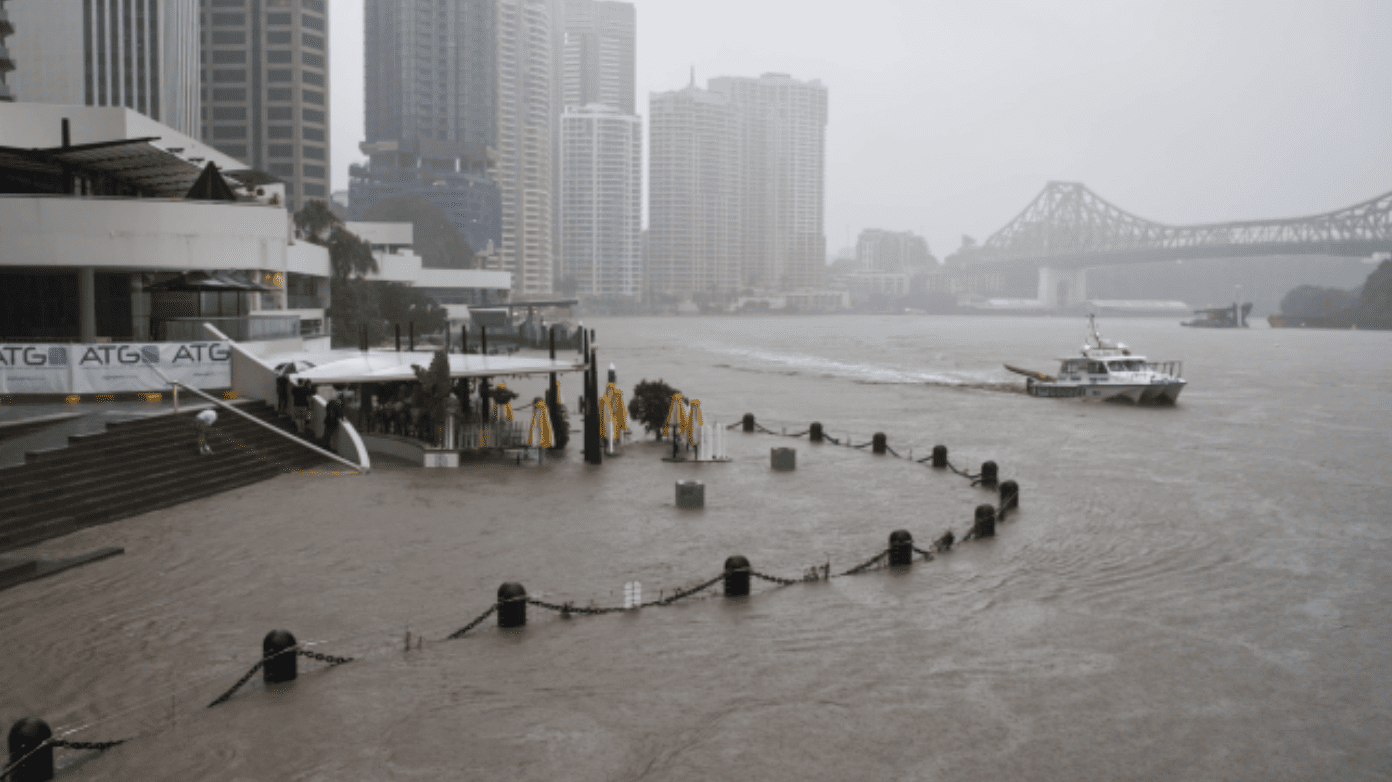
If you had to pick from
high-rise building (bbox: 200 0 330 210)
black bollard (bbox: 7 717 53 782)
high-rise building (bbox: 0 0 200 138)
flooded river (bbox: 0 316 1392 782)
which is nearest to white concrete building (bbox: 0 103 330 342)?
flooded river (bbox: 0 316 1392 782)

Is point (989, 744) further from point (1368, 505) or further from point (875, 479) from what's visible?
point (1368, 505)

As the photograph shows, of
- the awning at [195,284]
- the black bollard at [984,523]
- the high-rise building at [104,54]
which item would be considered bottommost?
the black bollard at [984,523]

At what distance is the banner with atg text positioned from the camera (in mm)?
24234

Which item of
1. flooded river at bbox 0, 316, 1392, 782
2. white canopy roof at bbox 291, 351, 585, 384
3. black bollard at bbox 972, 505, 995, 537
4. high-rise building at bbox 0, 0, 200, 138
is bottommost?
flooded river at bbox 0, 316, 1392, 782

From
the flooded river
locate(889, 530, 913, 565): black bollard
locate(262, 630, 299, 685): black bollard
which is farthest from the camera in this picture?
locate(889, 530, 913, 565): black bollard

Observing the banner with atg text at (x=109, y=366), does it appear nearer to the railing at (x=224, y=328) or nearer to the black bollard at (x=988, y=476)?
the railing at (x=224, y=328)

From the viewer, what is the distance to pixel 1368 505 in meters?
25.6

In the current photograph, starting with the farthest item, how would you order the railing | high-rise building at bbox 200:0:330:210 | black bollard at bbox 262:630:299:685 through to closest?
1. high-rise building at bbox 200:0:330:210
2. the railing
3. black bollard at bbox 262:630:299:685

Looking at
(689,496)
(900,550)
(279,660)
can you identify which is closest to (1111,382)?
(689,496)

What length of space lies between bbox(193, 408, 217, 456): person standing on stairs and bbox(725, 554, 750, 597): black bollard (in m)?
11.9

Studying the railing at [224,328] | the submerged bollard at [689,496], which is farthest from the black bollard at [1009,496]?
the railing at [224,328]

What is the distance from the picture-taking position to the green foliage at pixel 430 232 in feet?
566

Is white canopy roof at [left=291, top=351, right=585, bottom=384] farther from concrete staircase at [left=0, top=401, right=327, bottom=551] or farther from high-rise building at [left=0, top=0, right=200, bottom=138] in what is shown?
high-rise building at [left=0, top=0, right=200, bottom=138]

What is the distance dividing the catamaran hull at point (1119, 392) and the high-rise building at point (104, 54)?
297 ft
